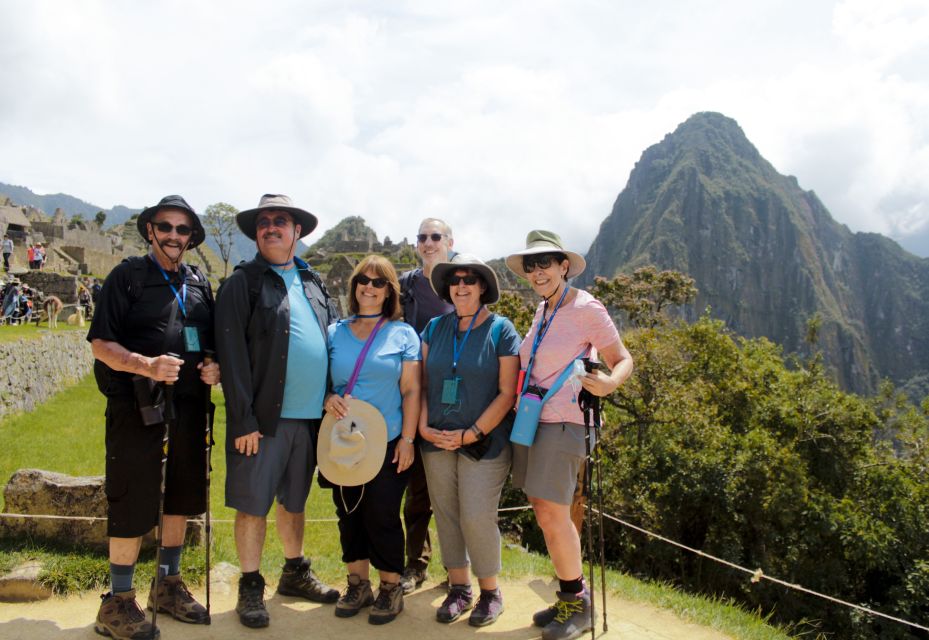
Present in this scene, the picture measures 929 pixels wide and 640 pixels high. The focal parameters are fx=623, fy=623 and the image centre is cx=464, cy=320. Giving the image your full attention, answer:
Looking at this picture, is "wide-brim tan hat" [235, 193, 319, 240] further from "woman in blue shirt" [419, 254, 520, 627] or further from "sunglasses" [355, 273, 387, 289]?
"woman in blue shirt" [419, 254, 520, 627]

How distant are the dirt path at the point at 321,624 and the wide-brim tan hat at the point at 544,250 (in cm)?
243

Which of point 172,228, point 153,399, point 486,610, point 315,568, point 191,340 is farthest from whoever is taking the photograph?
point 315,568

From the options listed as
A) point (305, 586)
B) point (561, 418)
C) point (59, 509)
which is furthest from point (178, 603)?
point (561, 418)

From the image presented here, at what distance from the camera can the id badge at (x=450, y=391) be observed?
407cm

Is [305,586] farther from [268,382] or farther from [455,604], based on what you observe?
[268,382]

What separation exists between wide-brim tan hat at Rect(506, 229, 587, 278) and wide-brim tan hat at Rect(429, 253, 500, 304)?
0.65ft

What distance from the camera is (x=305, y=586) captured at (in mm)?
4445

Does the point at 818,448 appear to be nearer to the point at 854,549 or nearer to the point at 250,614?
the point at 854,549

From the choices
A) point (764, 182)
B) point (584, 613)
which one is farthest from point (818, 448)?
point (764, 182)

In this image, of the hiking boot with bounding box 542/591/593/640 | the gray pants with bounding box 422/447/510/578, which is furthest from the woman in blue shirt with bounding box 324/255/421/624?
the hiking boot with bounding box 542/591/593/640

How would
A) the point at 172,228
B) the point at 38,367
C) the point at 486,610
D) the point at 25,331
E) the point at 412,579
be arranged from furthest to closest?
the point at 25,331 < the point at 38,367 < the point at 412,579 < the point at 486,610 < the point at 172,228

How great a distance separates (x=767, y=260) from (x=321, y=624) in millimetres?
184697

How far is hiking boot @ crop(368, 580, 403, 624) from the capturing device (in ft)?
13.5

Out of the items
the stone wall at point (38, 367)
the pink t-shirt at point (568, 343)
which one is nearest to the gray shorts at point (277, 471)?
the pink t-shirt at point (568, 343)
